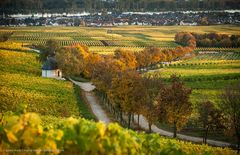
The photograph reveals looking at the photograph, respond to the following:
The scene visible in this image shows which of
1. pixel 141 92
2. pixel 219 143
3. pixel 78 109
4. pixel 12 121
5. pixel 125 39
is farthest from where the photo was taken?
pixel 125 39

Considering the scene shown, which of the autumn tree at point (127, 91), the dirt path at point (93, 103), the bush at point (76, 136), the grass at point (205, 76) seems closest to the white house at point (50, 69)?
the dirt path at point (93, 103)

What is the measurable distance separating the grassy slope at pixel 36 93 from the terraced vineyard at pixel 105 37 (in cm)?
4710

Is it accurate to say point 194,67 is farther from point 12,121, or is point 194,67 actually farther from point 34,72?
point 12,121

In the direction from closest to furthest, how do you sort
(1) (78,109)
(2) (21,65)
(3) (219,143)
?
(3) (219,143)
(1) (78,109)
(2) (21,65)

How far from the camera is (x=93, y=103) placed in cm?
6500

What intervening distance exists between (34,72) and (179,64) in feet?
141

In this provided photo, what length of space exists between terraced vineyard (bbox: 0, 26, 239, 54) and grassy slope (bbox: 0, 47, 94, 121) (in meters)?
47.1

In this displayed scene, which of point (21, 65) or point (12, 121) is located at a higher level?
point (12, 121)

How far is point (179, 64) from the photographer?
11319 cm

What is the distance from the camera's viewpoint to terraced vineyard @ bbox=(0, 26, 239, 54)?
488ft

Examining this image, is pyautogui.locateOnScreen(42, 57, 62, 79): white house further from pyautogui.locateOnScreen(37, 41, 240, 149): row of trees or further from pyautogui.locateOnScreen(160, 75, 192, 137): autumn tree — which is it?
pyautogui.locateOnScreen(160, 75, 192, 137): autumn tree

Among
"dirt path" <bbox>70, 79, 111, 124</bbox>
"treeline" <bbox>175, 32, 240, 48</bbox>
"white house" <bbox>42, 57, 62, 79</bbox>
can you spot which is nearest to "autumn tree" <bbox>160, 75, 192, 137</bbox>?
"dirt path" <bbox>70, 79, 111, 124</bbox>

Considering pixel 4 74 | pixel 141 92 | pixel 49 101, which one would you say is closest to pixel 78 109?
pixel 49 101

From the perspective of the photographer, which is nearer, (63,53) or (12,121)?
(12,121)
